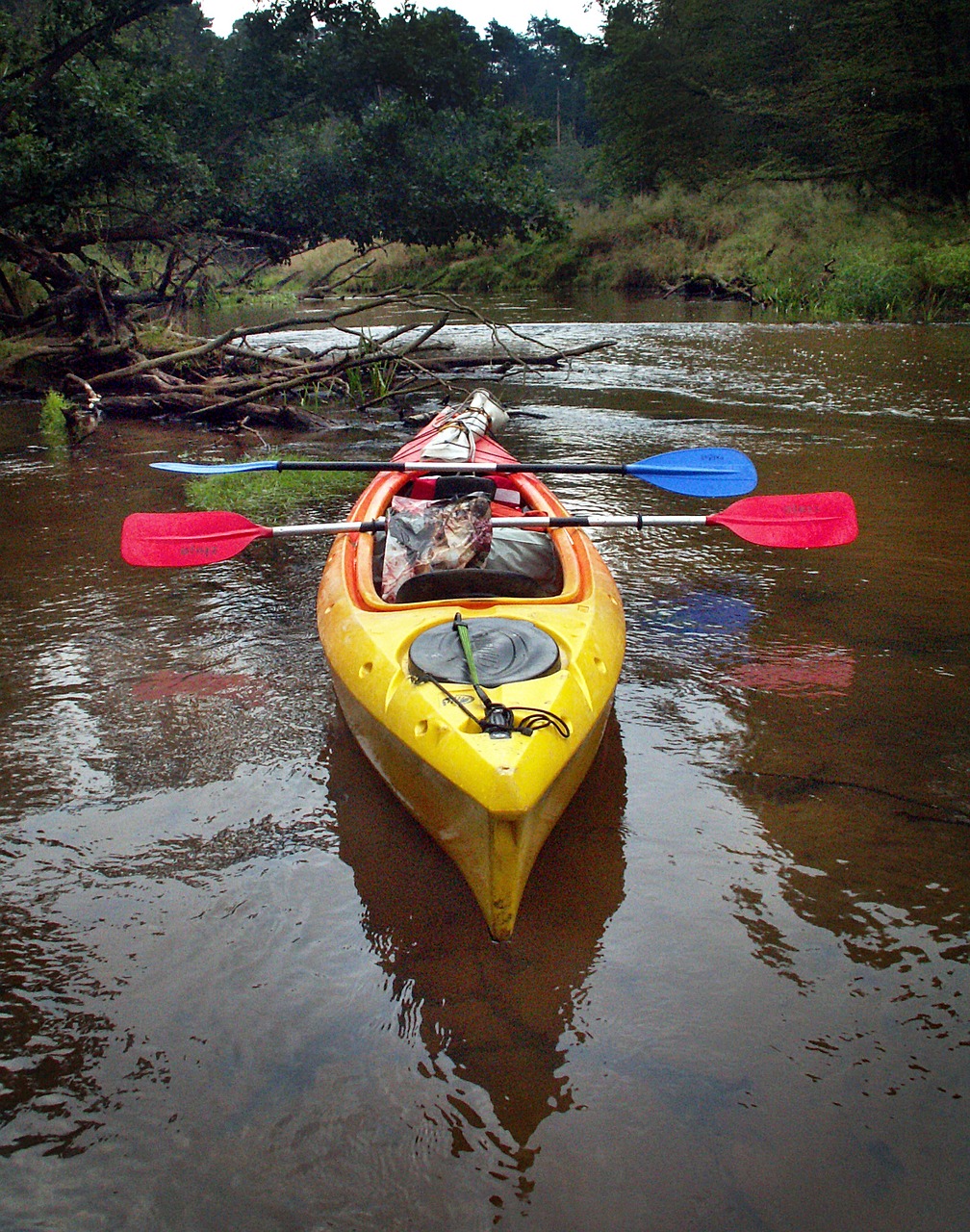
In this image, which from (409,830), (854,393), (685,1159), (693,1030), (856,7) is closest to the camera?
(685,1159)

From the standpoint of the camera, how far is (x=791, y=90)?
23.7 m

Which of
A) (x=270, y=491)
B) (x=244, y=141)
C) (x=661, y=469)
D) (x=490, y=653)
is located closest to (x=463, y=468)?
(x=661, y=469)

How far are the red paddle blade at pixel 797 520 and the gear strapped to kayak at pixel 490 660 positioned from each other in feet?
5.14

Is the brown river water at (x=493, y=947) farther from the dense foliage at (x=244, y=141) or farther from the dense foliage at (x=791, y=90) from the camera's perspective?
the dense foliage at (x=791, y=90)

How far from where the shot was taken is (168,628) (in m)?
3.92

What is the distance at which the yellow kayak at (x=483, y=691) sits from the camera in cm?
198

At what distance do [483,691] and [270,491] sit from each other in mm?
4279

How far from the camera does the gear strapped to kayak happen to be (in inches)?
83.6

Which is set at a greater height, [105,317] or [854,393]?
[105,317]

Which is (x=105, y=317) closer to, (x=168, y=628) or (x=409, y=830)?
(x=168, y=628)

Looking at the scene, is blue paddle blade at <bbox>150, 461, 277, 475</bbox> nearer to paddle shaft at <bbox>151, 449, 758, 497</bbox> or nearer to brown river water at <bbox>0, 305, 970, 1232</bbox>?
paddle shaft at <bbox>151, 449, 758, 497</bbox>

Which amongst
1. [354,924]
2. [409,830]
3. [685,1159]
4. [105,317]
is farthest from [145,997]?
[105,317]

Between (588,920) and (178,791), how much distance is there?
129 centimetres

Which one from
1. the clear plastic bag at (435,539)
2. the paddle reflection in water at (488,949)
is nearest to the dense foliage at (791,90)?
the clear plastic bag at (435,539)
